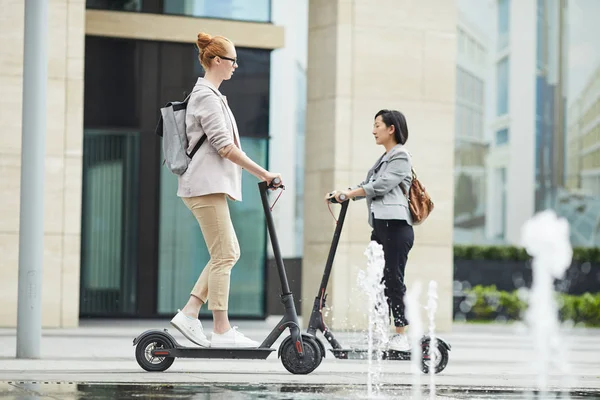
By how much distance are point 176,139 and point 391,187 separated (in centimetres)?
150

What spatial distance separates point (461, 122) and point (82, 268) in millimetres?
18079

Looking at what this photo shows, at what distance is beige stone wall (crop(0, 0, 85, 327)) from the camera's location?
11.7m

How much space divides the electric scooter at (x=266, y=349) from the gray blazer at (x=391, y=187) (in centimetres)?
98

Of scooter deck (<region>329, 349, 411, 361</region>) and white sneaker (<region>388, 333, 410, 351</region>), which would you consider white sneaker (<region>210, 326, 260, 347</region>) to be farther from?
white sneaker (<region>388, 333, 410, 351</region>)

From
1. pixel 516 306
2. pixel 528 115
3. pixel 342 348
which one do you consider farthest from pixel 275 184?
pixel 528 115

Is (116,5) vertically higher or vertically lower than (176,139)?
higher

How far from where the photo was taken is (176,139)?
22.5ft

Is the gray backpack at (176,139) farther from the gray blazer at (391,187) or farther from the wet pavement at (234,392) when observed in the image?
the wet pavement at (234,392)

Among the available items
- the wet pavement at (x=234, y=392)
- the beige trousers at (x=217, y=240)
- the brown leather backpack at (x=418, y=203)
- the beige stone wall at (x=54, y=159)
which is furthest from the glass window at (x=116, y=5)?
the wet pavement at (x=234, y=392)

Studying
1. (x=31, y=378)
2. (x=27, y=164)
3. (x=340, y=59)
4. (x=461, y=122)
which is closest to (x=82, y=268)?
(x=340, y=59)

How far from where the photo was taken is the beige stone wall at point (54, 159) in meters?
11.7

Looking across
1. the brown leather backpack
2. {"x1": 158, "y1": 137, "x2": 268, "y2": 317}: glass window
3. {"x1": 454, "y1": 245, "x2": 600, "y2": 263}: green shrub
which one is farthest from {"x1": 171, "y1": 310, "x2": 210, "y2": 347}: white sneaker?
{"x1": 454, "y1": 245, "x2": 600, "y2": 263}: green shrub

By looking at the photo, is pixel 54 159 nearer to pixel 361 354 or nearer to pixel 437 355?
pixel 361 354

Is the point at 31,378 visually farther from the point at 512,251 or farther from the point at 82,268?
the point at 512,251
